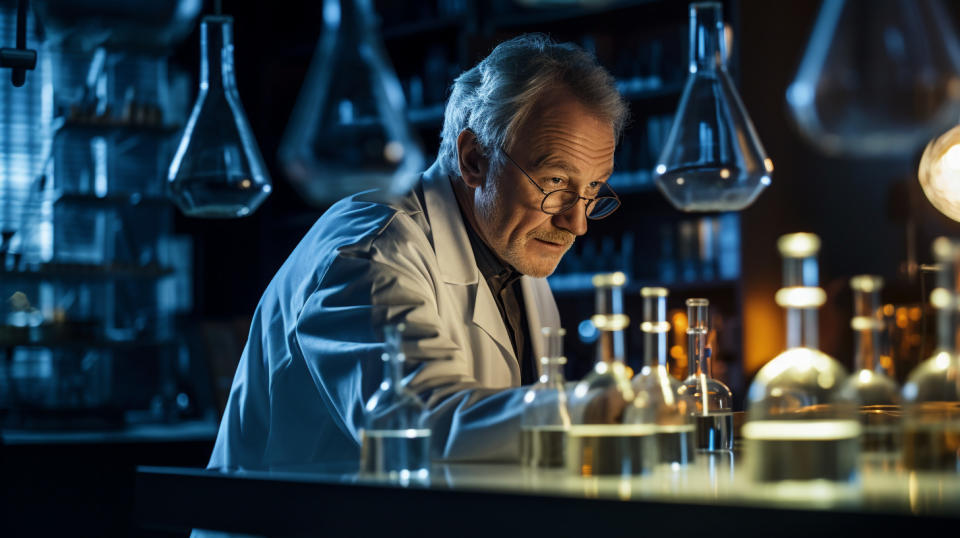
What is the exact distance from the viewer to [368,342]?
4.87 feet

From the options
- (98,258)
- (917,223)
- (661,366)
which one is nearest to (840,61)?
(661,366)

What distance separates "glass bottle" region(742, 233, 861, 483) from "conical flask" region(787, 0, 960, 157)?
0.12m

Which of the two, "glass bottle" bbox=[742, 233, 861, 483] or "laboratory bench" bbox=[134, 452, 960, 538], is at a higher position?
"glass bottle" bbox=[742, 233, 861, 483]

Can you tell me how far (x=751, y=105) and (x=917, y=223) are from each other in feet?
2.46

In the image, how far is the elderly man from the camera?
1.49 metres

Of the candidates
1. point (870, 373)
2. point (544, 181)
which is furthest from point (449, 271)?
point (870, 373)

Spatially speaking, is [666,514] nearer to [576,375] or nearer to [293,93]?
[576,375]

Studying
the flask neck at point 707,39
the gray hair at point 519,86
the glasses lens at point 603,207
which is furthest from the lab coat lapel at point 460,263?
the flask neck at point 707,39

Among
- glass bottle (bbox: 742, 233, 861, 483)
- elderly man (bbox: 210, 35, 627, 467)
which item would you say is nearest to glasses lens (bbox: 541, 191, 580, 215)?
elderly man (bbox: 210, 35, 627, 467)

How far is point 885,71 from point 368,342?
76cm

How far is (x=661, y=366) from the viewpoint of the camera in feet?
3.93

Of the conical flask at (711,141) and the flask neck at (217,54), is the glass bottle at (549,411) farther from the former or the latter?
the flask neck at (217,54)

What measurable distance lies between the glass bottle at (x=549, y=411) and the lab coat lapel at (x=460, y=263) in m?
0.69

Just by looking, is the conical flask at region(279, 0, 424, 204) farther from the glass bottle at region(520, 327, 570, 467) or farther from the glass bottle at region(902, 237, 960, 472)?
the glass bottle at region(902, 237, 960, 472)
